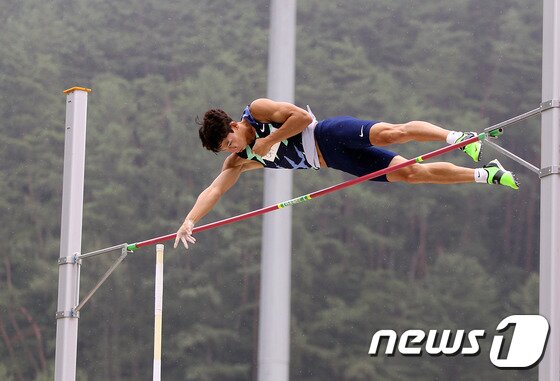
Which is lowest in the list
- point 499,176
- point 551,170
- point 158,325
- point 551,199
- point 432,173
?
point 158,325

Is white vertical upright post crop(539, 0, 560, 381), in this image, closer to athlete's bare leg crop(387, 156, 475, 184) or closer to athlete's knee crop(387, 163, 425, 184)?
athlete's bare leg crop(387, 156, 475, 184)

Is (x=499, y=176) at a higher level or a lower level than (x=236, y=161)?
lower

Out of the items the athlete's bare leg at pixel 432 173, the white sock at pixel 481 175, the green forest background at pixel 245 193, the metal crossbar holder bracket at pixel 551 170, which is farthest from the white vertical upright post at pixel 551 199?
the green forest background at pixel 245 193

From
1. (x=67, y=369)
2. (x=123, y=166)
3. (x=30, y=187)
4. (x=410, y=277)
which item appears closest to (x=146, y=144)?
(x=123, y=166)

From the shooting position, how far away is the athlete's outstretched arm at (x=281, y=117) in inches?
186

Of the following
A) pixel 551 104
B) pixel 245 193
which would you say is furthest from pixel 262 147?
pixel 245 193

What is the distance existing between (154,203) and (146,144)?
91 cm

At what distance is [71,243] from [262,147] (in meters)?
1.84

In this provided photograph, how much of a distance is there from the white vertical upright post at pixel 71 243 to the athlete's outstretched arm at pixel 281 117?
1.74m

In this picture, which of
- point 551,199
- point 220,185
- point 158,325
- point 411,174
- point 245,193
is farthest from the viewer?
point 245,193

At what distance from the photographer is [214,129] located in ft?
15.3

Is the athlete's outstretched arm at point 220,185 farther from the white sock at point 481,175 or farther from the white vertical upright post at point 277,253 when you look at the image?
the white vertical upright post at point 277,253

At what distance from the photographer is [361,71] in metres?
14.9

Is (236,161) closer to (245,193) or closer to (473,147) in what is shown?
(473,147)
